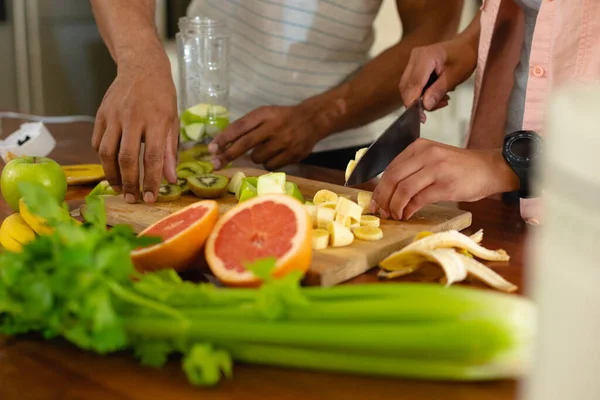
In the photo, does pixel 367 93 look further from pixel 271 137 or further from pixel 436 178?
pixel 436 178

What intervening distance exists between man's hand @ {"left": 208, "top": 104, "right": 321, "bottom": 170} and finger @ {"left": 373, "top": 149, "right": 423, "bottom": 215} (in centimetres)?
65

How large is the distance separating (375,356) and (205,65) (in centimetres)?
145

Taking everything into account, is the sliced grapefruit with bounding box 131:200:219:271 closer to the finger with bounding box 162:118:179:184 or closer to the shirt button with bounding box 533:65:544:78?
the finger with bounding box 162:118:179:184

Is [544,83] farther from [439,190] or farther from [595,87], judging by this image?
[595,87]

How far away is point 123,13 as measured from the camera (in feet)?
6.37

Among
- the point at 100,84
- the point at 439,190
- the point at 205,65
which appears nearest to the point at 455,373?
the point at 439,190

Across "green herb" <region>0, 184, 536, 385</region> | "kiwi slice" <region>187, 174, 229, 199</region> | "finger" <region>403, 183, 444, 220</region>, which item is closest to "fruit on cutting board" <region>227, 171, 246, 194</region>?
"kiwi slice" <region>187, 174, 229, 199</region>

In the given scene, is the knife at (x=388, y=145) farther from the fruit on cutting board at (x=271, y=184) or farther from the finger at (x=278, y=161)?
the finger at (x=278, y=161)

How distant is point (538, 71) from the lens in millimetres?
1701

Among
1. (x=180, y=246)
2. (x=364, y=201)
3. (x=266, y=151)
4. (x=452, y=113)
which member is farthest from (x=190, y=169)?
(x=452, y=113)

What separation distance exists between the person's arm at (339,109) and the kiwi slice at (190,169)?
94 millimetres

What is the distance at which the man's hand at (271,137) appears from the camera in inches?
83.1

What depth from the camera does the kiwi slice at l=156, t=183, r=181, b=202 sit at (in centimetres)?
174

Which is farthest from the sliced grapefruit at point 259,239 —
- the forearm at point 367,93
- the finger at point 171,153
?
the forearm at point 367,93
